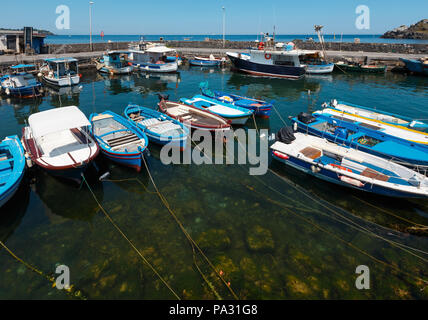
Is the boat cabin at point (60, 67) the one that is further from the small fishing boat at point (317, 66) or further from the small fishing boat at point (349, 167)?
the small fishing boat at point (317, 66)

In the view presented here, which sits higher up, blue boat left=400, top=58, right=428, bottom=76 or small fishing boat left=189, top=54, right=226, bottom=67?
small fishing boat left=189, top=54, right=226, bottom=67

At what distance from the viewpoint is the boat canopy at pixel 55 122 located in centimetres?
1359

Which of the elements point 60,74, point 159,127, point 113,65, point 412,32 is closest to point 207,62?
point 113,65

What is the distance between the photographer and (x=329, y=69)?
48.8 meters

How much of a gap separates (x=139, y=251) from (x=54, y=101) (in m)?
30.2

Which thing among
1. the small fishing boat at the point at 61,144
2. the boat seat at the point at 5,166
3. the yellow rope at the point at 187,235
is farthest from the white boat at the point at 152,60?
the boat seat at the point at 5,166

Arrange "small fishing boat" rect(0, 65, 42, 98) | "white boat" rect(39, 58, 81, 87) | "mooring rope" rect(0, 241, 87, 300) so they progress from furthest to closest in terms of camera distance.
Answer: "white boat" rect(39, 58, 81, 87) < "small fishing boat" rect(0, 65, 42, 98) < "mooring rope" rect(0, 241, 87, 300)

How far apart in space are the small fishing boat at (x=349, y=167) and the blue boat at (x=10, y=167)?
14.8 meters

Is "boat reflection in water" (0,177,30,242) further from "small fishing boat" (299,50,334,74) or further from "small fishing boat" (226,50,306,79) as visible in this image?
"small fishing boat" (299,50,334,74)

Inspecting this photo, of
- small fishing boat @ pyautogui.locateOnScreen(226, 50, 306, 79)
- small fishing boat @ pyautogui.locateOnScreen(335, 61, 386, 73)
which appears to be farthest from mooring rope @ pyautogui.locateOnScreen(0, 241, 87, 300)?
small fishing boat @ pyautogui.locateOnScreen(335, 61, 386, 73)

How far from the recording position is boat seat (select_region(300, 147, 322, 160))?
51.0 ft

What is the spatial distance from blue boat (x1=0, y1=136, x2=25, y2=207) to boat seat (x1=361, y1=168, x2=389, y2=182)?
60.8 ft
